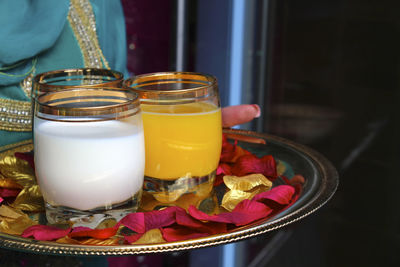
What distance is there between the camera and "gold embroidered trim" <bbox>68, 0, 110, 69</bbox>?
0.59 meters

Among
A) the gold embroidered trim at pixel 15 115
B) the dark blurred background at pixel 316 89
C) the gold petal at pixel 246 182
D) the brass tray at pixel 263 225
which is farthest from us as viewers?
the dark blurred background at pixel 316 89

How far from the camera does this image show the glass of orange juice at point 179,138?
1.21ft

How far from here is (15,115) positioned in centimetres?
53

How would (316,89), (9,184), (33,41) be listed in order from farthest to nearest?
(316,89) < (33,41) < (9,184)

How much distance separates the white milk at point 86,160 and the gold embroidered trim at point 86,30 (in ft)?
0.94

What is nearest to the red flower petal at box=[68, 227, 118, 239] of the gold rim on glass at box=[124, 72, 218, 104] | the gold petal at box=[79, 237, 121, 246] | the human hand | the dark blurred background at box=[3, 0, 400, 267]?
the gold petal at box=[79, 237, 121, 246]

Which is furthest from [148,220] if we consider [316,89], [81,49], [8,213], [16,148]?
[316,89]

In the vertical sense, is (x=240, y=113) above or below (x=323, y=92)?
above

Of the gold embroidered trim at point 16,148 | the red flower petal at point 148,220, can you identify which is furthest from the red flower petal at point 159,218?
the gold embroidered trim at point 16,148

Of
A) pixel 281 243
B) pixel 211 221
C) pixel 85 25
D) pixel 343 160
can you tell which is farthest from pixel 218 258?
pixel 211 221

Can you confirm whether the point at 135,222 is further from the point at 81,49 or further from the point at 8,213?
the point at 81,49

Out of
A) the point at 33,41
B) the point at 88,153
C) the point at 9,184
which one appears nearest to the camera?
the point at 88,153

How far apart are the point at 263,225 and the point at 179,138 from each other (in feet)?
0.32

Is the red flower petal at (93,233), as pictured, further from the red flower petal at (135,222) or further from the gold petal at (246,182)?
the gold petal at (246,182)
